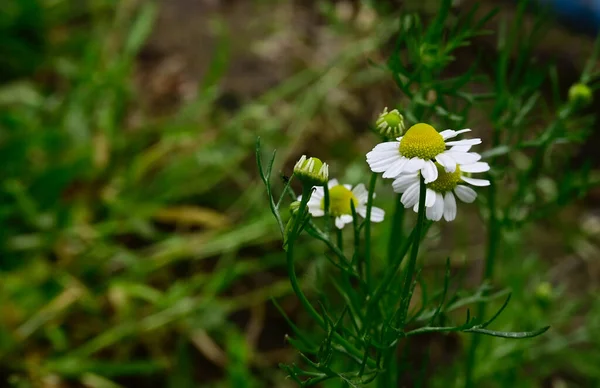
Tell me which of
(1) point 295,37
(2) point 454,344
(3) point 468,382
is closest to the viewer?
(3) point 468,382

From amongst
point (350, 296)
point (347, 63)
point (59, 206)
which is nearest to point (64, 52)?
point (59, 206)

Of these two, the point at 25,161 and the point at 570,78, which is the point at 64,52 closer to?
the point at 25,161

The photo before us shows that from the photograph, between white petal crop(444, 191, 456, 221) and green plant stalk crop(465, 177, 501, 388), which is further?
green plant stalk crop(465, 177, 501, 388)

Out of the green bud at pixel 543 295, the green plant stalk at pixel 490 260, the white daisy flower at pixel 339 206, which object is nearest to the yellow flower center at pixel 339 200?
the white daisy flower at pixel 339 206

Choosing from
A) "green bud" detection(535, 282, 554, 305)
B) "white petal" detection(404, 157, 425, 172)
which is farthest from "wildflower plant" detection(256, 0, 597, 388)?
"green bud" detection(535, 282, 554, 305)

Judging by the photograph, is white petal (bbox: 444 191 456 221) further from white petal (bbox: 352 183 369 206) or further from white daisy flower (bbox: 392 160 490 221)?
white petal (bbox: 352 183 369 206)

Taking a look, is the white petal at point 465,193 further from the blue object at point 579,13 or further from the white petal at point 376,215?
the blue object at point 579,13

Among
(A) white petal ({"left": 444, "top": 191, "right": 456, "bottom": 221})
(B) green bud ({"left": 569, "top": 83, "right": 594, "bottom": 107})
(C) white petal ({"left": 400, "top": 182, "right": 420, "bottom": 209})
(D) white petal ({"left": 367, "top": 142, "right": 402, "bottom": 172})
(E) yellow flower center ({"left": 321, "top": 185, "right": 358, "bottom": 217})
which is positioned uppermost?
(D) white petal ({"left": 367, "top": 142, "right": 402, "bottom": 172})

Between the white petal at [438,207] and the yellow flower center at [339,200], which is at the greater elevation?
the white petal at [438,207]
